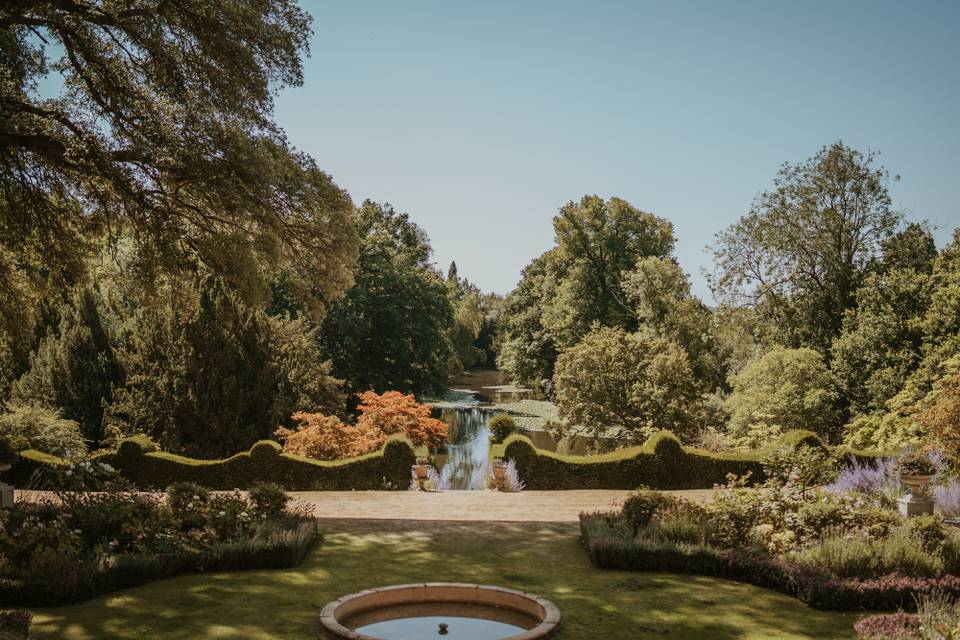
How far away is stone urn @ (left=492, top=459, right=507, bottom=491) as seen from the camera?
17312 millimetres

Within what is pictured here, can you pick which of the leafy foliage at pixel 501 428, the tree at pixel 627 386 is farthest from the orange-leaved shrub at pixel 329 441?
the tree at pixel 627 386

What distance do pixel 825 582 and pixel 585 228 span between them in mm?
34803

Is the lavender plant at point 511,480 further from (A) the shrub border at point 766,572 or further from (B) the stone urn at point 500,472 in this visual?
(A) the shrub border at point 766,572

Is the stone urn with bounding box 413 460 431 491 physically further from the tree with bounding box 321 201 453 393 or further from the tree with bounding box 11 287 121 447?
the tree with bounding box 321 201 453 393

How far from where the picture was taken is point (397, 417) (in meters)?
20.2

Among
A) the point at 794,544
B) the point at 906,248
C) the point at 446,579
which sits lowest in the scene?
the point at 446,579

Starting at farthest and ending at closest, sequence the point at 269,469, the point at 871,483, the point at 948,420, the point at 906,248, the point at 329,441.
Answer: the point at 906,248, the point at 329,441, the point at 269,469, the point at 871,483, the point at 948,420

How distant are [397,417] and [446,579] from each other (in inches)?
436

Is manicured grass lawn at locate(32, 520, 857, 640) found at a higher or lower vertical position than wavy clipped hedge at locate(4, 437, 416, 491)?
lower

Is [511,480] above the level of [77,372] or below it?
below

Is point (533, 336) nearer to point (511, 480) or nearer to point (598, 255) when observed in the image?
point (598, 255)

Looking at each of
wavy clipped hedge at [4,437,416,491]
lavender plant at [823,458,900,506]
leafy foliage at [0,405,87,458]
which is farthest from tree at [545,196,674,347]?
leafy foliage at [0,405,87,458]

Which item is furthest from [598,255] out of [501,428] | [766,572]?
[766,572]

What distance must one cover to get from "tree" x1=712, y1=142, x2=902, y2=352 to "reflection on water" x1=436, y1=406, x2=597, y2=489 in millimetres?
8355
